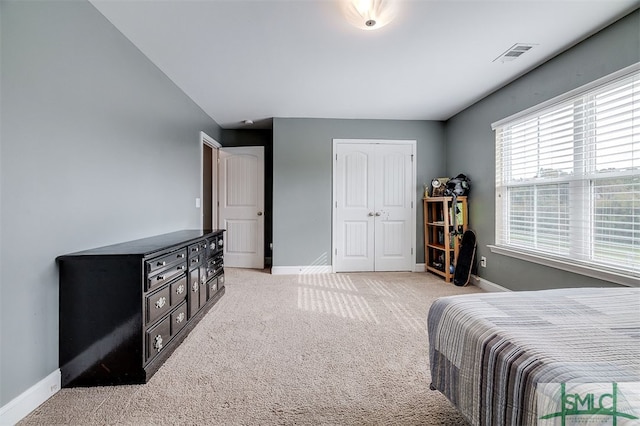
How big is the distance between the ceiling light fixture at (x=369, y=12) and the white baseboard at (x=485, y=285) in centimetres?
308

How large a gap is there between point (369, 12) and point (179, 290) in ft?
8.01

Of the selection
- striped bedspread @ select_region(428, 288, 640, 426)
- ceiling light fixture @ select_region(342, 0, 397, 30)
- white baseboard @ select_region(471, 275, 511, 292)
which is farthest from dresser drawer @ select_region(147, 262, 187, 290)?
white baseboard @ select_region(471, 275, 511, 292)

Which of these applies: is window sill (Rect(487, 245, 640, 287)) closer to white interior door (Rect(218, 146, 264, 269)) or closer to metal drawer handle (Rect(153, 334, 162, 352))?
metal drawer handle (Rect(153, 334, 162, 352))

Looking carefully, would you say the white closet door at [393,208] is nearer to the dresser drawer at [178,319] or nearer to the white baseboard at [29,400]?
the dresser drawer at [178,319]

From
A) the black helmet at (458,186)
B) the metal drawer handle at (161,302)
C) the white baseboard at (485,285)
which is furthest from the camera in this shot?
the black helmet at (458,186)

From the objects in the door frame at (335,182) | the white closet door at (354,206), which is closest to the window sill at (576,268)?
the door frame at (335,182)

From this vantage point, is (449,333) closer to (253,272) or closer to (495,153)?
(495,153)

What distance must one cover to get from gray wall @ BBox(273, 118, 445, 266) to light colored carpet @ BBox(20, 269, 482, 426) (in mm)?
1350

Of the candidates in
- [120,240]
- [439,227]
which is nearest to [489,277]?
[439,227]

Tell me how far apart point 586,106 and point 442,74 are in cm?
124

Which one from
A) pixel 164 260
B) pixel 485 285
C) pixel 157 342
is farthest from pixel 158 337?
pixel 485 285

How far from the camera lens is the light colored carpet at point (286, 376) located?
141 cm

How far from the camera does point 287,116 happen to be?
4.21m

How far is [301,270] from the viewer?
14.1ft
